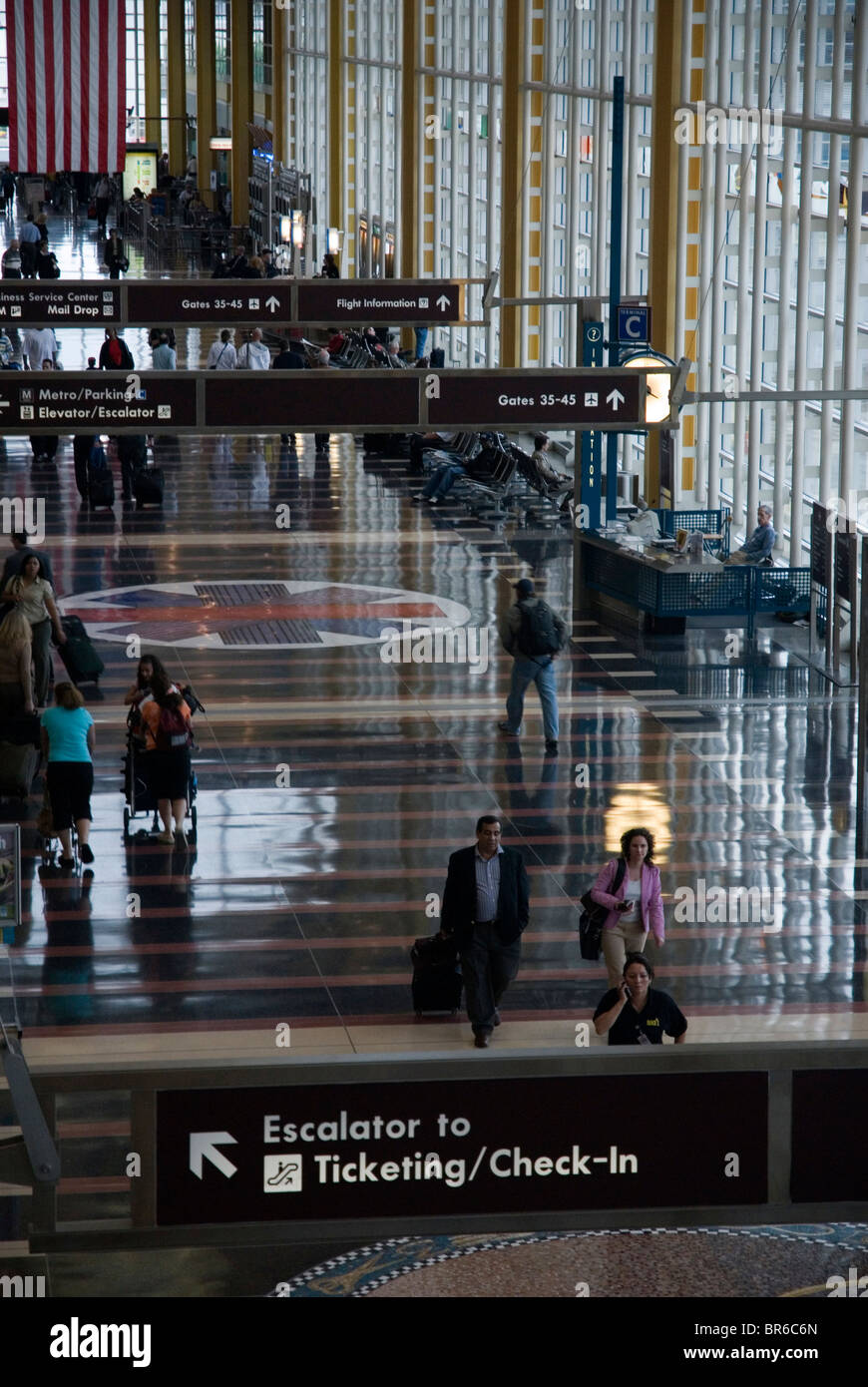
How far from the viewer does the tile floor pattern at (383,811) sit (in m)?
11.3

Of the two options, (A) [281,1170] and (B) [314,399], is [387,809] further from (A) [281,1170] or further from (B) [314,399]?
(A) [281,1170]

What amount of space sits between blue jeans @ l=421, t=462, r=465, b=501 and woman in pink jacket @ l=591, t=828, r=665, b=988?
17490 millimetres

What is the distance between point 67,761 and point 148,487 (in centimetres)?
1365

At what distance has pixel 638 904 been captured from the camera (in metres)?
10.8

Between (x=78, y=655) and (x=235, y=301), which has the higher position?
(x=235, y=301)

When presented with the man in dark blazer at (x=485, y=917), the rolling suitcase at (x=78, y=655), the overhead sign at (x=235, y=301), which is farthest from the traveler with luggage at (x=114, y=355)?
the man in dark blazer at (x=485, y=917)

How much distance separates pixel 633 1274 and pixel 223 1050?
3017mm

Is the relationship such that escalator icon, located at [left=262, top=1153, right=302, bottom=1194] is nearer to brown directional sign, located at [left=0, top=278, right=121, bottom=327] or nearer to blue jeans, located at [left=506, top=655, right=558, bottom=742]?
blue jeans, located at [left=506, top=655, right=558, bottom=742]

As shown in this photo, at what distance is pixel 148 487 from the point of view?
26594 mm

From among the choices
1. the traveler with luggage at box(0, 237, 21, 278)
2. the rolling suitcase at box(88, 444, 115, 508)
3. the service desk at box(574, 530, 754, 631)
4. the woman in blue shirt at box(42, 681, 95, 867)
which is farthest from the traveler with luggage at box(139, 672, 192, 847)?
the traveler with luggage at box(0, 237, 21, 278)

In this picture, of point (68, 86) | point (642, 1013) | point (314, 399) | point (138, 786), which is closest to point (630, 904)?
point (642, 1013)

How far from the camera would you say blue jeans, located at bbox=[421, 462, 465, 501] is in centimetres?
2794

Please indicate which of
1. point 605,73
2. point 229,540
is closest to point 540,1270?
point 229,540
